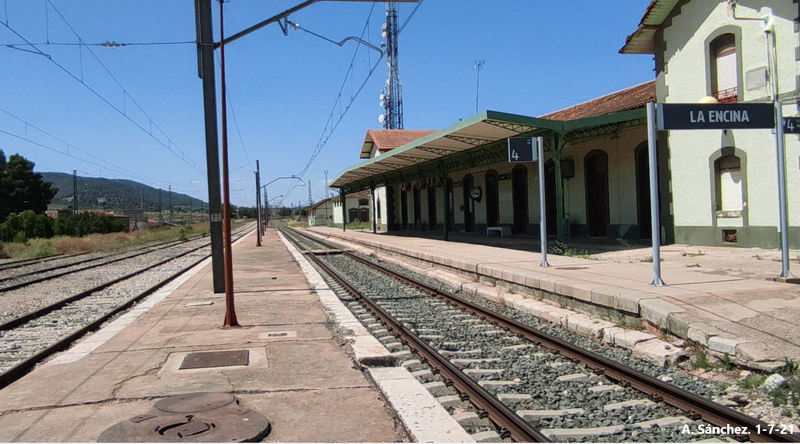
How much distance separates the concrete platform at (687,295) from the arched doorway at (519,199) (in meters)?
10.9

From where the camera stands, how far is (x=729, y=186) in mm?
14086

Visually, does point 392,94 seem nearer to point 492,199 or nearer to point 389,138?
point 389,138

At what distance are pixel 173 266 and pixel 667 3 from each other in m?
19.2

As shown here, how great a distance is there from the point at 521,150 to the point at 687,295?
4.81m

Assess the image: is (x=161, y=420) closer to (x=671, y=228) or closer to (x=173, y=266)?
(x=671, y=228)

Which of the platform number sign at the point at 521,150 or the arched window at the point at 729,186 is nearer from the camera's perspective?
the platform number sign at the point at 521,150

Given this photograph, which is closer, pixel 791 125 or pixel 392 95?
pixel 791 125

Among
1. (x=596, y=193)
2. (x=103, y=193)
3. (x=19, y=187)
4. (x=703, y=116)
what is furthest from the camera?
(x=103, y=193)

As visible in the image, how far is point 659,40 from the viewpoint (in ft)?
53.7

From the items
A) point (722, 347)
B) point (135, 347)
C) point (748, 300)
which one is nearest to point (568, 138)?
point (748, 300)

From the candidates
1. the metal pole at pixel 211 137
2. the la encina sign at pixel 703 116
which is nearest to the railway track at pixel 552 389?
the la encina sign at pixel 703 116

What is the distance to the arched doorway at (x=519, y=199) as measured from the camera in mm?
24734

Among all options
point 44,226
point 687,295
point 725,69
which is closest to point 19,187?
point 44,226

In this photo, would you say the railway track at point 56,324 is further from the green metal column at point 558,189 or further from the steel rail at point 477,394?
the green metal column at point 558,189
